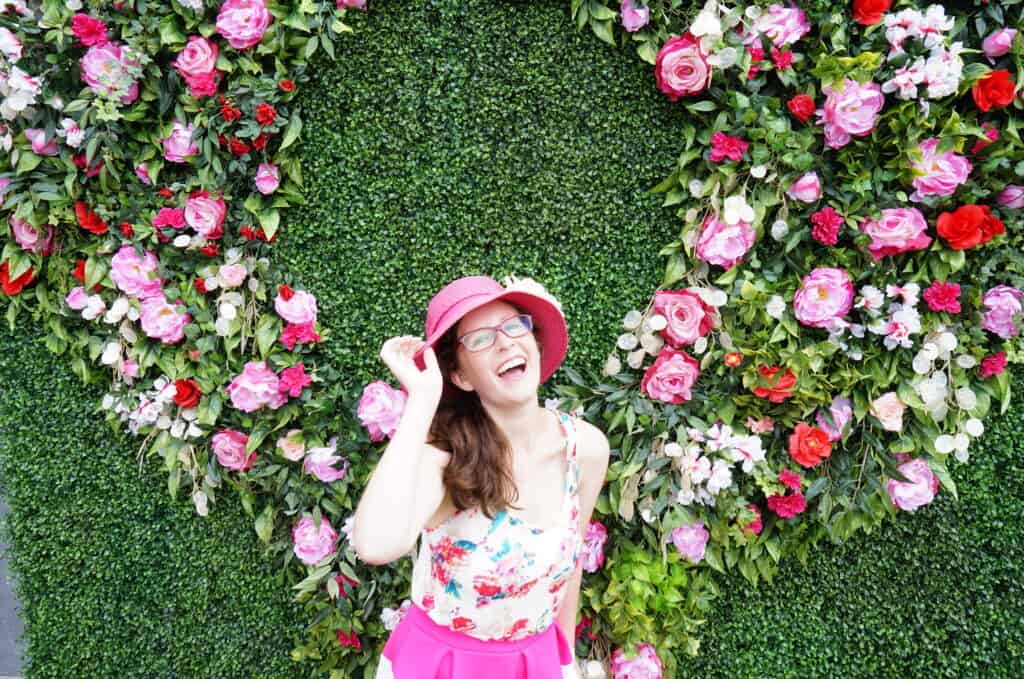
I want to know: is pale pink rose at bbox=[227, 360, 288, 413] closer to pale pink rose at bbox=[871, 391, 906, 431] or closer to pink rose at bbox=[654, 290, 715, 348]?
pink rose at bbox=[654, 290, 715, 348]

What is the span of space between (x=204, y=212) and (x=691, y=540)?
2023mm

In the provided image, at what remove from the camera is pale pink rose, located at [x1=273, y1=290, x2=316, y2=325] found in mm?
2436

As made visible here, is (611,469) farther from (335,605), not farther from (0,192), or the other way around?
(0,192)

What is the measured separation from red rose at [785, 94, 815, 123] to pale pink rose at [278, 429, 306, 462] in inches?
78.5

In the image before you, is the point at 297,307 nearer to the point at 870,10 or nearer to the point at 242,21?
the point at 242,21

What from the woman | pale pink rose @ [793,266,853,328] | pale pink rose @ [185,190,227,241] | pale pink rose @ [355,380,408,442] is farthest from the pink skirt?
pale pink rose @ [185,190,227,241]

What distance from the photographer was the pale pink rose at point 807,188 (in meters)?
2.28

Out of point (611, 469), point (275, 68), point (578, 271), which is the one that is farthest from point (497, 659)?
point (275, 68)

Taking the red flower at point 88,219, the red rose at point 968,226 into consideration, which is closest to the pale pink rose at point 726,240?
the red rose at point 968,226

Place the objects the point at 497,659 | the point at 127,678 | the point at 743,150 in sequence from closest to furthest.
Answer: the point at 497,659 < the point at 743,150 < the point at 127,678

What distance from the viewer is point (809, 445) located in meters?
2.35

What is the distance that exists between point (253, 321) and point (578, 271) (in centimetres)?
118

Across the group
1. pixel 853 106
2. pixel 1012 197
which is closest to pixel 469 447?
pixel 853 106

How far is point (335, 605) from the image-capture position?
8.46 ft
